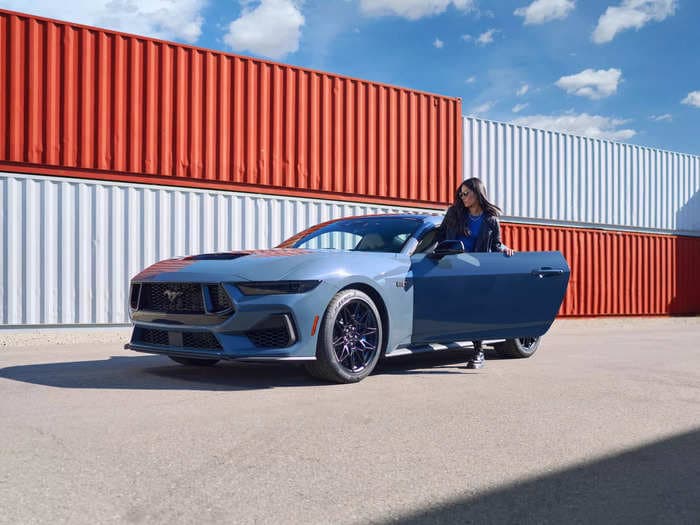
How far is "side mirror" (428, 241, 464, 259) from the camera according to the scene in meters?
5.24

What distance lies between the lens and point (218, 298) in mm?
4586

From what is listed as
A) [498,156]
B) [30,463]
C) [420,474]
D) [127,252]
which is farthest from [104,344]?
[498,156]

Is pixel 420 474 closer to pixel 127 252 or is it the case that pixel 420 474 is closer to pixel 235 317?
pixel 235 317

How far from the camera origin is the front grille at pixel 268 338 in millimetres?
4574

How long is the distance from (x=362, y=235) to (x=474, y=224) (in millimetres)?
956

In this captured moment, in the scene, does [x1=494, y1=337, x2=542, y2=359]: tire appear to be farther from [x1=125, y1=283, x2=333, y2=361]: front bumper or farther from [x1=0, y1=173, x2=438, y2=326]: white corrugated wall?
[x1=0, y1=173, x2=438, y2=326]: white corrugated wall

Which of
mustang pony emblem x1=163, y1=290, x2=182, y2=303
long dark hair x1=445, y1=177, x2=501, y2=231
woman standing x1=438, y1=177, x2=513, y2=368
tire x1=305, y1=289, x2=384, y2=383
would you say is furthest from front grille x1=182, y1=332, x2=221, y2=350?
long dark hair x1=445, y1=177, x2=501, y2=231

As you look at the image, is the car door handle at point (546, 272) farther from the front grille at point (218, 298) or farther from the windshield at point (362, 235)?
the front grille at point (218, 298)

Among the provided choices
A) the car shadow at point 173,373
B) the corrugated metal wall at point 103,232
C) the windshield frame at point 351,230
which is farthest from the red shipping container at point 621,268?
the car shadow at point 173,373

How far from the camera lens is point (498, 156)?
1569 cm

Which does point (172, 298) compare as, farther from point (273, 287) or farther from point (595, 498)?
point (595, 498)

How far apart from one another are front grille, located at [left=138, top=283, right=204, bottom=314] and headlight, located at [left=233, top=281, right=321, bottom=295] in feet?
1.10

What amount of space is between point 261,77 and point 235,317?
814 cm

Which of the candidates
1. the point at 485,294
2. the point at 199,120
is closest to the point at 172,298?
the point at 485,294
